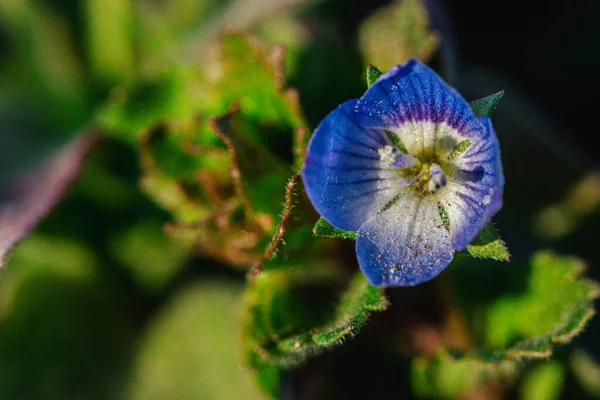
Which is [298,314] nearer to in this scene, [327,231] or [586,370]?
[327,231]

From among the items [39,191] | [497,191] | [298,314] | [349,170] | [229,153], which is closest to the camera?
[497,191]

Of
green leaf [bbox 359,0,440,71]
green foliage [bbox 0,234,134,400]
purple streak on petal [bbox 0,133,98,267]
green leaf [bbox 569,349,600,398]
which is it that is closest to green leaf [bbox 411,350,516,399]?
green leaf [bbox 569,349,600,398]

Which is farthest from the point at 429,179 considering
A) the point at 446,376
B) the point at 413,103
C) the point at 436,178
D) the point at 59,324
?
the point at 59,324

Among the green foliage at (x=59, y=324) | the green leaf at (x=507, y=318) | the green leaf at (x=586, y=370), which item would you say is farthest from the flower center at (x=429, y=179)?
the green foliage at (x=59, y=324)

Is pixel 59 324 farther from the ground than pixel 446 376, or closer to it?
farther from the ground

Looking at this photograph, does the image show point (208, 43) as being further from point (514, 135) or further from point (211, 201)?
point (514, 135)

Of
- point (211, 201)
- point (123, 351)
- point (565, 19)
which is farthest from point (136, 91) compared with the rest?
point (565, 19)

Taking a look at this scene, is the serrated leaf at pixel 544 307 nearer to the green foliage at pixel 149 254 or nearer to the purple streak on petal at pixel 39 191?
the green foliage at pixel 149 254
